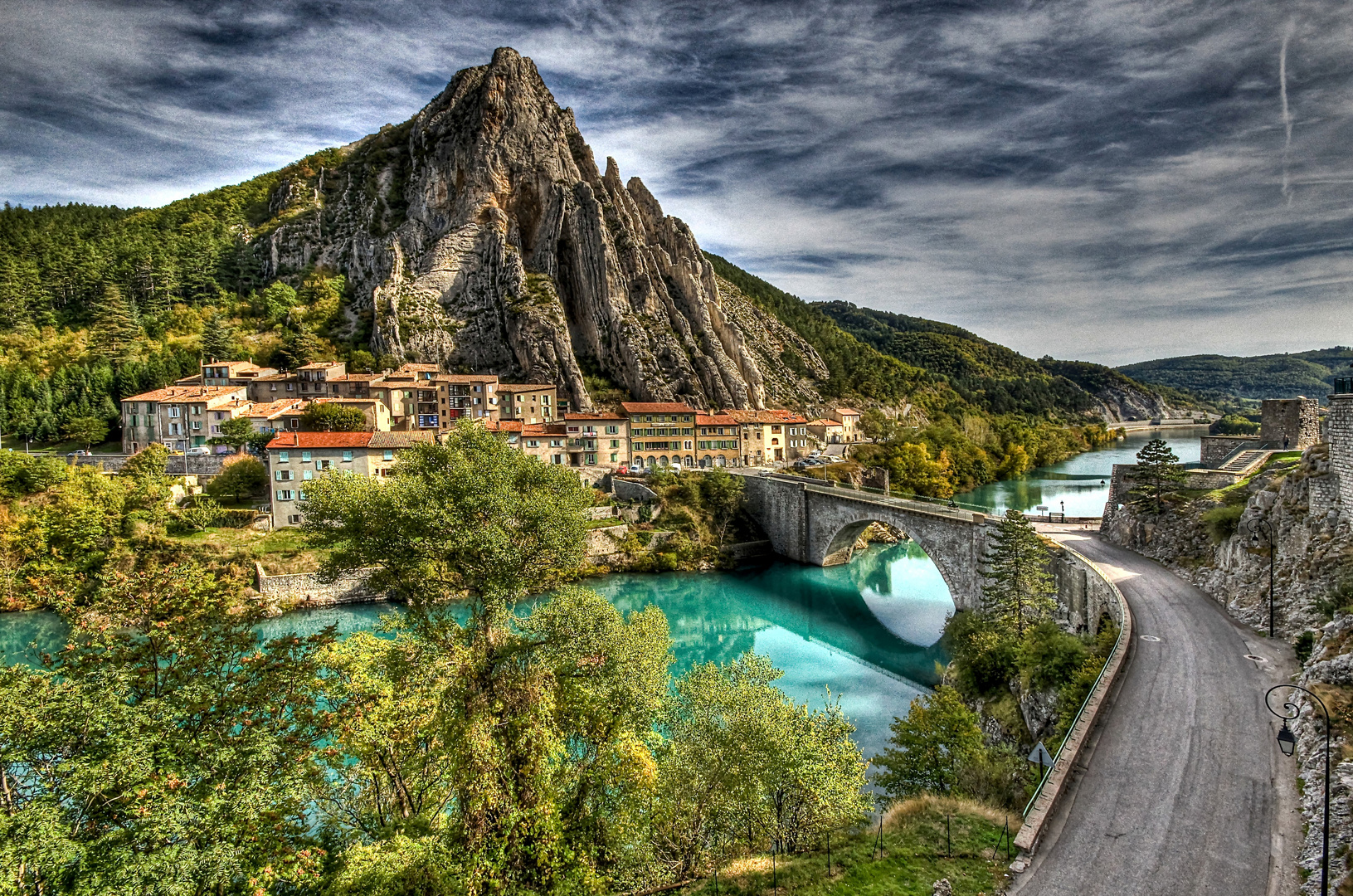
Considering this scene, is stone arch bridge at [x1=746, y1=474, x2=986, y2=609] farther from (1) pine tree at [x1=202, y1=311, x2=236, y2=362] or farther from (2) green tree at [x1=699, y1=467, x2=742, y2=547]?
(1) pine tree at [x1=202, y1=311, x2=236, y2=362]

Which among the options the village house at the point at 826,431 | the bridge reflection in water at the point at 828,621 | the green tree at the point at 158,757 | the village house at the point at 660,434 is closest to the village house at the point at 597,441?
the village house at the point at 660,434

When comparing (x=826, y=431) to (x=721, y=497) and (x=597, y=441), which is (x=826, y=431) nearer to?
(x=721, y=497)

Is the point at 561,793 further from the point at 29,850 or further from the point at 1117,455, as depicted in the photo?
the point at 1117,455

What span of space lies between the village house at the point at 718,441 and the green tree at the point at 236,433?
1676 inches

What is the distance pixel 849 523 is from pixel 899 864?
3600 centimetres

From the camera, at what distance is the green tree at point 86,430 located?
56156 millimetres

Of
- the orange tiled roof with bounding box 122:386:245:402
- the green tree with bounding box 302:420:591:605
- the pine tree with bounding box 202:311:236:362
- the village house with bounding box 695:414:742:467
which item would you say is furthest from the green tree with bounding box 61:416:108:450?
the village house with bounding box 695:414:742:467

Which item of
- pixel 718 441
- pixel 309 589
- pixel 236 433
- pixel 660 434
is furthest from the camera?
pixel 718 441

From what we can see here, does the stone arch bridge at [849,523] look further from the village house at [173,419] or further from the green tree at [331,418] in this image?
the village house at [173,419]

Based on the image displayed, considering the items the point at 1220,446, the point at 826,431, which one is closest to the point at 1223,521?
the point at 1220,446

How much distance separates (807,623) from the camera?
1572 inches

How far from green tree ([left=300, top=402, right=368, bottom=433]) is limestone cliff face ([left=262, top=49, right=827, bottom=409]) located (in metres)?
22.6

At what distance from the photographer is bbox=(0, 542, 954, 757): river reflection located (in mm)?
29391

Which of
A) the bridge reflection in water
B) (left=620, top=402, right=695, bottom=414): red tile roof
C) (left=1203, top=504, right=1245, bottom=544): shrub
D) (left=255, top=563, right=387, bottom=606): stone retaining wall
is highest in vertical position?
(left=620, top=402, right=695, bottom=414): red tile roof
